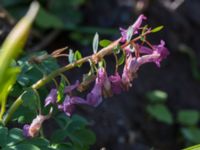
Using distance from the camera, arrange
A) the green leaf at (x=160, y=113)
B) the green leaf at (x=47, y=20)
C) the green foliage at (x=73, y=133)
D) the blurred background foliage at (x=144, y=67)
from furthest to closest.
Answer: the green leaf at (x=47, y=20) < the green leaf at (x=160, y=113) < the blurred background foliage at (x=144, y=67) < the green foliage at (x=73, y=133)

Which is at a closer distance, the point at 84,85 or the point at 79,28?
the point at 84,85

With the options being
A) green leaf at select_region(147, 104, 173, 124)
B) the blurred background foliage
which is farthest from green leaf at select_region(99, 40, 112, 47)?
green leaf at select_region(147, 104, 173, 124)

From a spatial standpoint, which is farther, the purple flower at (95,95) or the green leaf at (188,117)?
the green leaf at (188,117)

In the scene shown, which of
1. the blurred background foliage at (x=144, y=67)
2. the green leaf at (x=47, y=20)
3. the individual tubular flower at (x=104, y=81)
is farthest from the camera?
A: the green leaf at (x=47, y=20)

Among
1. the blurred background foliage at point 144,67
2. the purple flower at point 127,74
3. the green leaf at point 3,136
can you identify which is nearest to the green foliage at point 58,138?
the green leaf at point 3,136

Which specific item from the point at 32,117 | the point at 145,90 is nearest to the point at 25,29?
the point at 32,117

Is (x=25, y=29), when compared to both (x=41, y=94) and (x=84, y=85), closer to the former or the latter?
(x=84, y=85)

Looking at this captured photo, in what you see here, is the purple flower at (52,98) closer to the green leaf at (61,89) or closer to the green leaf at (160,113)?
the green leaf at (61,89)

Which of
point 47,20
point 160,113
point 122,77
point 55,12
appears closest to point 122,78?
point 122,77
